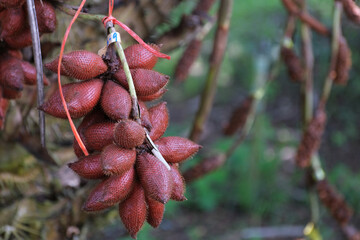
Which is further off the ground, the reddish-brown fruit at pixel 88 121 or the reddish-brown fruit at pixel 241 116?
the reddish-brown fruit at pixel 88 121

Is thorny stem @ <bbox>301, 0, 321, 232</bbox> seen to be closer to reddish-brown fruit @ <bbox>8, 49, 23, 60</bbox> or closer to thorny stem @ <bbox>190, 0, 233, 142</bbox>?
thorny stem @ <bbox>190, 0, 233, 142</bbox>

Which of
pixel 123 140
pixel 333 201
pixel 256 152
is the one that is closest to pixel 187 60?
pixel 333 201

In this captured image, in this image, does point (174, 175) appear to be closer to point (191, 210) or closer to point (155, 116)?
point (155, 116)

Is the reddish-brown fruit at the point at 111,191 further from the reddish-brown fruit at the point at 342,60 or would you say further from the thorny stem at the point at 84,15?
the reddish-brown fruit at the point at 342,60

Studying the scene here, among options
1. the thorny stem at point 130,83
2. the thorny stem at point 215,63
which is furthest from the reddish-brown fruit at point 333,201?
the thorny stem at point 130,83

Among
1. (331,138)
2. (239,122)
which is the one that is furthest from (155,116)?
(331,138)

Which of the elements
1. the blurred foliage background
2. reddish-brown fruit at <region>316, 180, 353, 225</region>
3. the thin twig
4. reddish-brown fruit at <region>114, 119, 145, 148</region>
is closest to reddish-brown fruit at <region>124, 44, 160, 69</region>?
reddish-brown fruit at <region>114, 119, 145, 148</region>

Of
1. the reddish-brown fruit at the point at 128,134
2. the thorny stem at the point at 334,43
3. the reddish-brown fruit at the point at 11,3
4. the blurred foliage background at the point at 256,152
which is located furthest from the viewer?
the blurred foliage background at the point at 256,152

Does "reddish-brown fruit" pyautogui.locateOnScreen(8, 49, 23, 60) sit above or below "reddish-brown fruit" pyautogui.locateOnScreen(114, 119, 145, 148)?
above

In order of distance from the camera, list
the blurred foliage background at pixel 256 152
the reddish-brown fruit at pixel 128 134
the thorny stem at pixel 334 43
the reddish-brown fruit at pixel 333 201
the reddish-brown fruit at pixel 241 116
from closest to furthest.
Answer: the reddish-brown fruit at pixel 128 134
the thorny stem at pixel 334 43
the reddish-brown fruit at pixel 333 201
the reddish-brown fruit at pixel 241 116
the blurred foliage background at pixel 256 152
